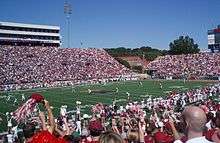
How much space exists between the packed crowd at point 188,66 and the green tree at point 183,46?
17.7m

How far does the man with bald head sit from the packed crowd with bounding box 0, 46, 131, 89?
45107 mm

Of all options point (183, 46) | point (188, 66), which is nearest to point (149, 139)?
point (188, 66)

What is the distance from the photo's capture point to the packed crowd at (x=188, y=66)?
2317 inches

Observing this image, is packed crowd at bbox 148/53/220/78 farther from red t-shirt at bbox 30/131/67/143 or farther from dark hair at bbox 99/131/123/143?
dark hair at bbox 99/131/123/143

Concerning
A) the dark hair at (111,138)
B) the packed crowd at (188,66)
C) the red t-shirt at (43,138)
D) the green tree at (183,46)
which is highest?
the green tree at (183,46)

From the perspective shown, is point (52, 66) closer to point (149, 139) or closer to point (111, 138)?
point (149, 139)

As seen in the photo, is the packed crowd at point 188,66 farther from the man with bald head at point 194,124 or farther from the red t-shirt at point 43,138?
the man with bald head at point 194,124

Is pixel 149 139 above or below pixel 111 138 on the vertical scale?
below

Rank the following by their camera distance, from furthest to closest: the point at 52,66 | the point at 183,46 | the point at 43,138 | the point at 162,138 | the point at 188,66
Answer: the point at 183,46 → the point at 188,66 → the point at 52,66 → the point at 162,138 → the point at 43,138

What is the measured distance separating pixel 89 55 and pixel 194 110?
63366mm

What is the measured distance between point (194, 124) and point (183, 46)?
86066 millimetres

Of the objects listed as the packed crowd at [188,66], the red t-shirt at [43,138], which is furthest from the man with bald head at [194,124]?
the packed crowd at [188,66]

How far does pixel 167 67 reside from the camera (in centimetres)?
6575

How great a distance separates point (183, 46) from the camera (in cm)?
8838
